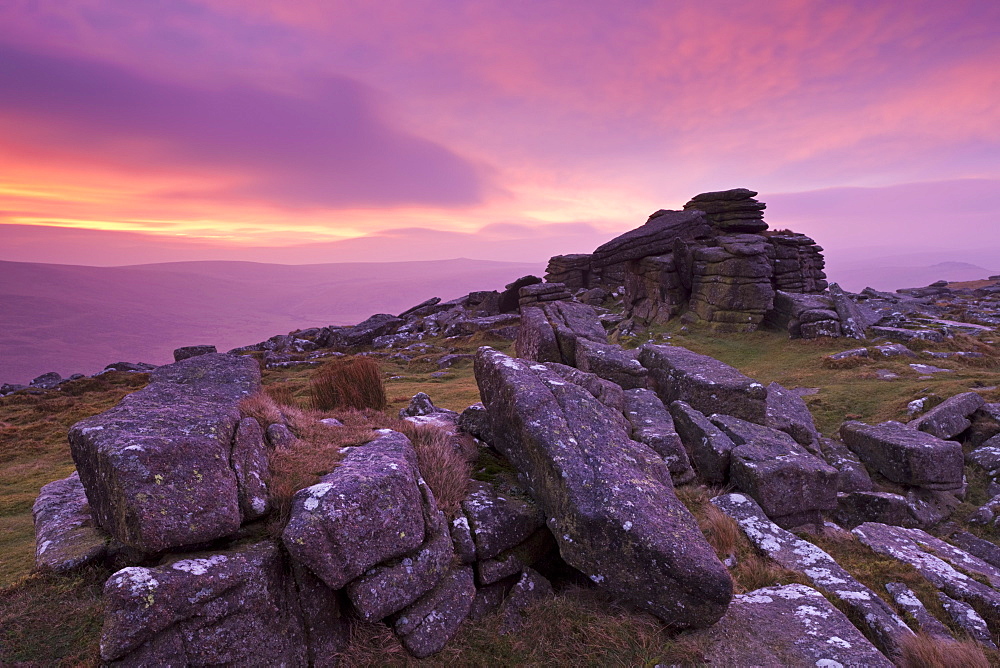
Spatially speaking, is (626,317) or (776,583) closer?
(776,583)

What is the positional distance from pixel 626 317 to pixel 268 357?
124 feet

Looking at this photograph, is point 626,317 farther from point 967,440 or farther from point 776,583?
point 776,583

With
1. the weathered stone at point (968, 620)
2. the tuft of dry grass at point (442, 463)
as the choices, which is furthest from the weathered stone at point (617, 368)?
the weathered stone at point (968, 620)

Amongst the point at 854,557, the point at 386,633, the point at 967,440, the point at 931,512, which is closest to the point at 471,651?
the point at 386,633

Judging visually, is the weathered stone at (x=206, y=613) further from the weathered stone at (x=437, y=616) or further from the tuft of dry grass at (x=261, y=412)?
the tuft of dry grass at (x=261, y=412)

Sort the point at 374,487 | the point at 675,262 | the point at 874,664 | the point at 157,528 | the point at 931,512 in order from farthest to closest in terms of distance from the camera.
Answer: the point at 675,262 < the point at 931,512 < the point at 374,487 < the point at 874,664 < the point at 157,528

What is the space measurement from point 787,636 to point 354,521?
17.7 feet

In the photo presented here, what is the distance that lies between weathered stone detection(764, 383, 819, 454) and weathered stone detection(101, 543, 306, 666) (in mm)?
12320

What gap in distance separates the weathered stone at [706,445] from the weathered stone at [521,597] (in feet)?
17.9

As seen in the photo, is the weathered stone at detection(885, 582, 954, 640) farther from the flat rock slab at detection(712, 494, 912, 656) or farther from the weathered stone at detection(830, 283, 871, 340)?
the weathered stone at detection(830, 283, 871, 340)

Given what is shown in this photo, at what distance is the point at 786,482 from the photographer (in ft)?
31.8

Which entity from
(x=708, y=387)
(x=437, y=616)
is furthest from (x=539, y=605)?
(x=708, y=387)

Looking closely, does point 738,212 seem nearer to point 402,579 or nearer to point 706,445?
point 706,445

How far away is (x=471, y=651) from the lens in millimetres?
5602
